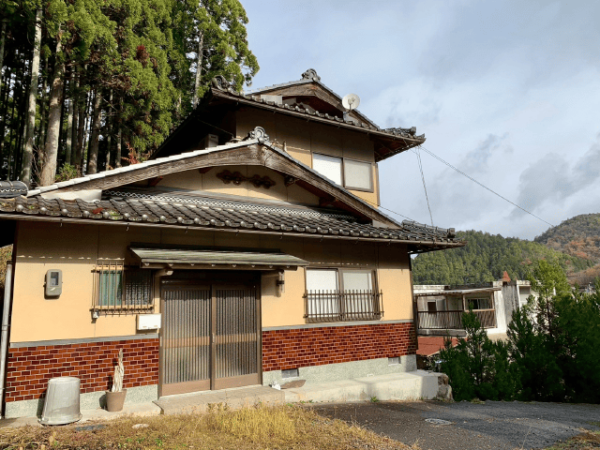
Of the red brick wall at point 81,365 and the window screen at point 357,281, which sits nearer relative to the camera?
the red brick wall at point 81,365

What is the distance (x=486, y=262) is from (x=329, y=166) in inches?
3011

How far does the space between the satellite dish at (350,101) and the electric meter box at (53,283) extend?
10.4 m

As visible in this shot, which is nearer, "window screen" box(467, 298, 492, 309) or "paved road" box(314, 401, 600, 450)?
"paved road" box(314, 401, 600, 450)

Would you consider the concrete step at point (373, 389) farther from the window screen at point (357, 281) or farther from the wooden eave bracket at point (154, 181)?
the wooden eave bracket at point (154, 181)

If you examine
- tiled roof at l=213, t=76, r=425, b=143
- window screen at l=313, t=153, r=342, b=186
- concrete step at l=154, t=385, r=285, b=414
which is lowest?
concrete step at l=154, t=385, r=285, b=414

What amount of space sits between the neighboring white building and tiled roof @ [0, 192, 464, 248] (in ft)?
18.6

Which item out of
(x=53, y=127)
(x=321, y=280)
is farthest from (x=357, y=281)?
(x=53, y=127)

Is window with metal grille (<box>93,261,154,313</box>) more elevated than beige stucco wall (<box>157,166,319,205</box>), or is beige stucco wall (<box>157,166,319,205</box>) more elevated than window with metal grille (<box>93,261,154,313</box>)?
beige stucco wall (<box>157,166,319,205</box>)

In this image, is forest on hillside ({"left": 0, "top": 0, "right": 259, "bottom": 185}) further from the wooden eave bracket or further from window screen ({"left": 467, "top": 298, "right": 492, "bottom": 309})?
window screen ({"left": 467, "top": 298, "right": 492, "bottom": 309})

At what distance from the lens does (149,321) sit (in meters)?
7.99

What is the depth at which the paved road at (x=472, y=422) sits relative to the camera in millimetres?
6512

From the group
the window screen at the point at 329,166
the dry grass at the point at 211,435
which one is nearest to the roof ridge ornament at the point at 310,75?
the window screen at the point at 329,166

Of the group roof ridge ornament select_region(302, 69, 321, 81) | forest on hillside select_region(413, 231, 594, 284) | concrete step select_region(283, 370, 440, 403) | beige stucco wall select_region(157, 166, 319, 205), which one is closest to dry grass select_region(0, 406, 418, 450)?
concrete step select_region(283, 370, 440, 403)

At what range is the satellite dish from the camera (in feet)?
47.4
